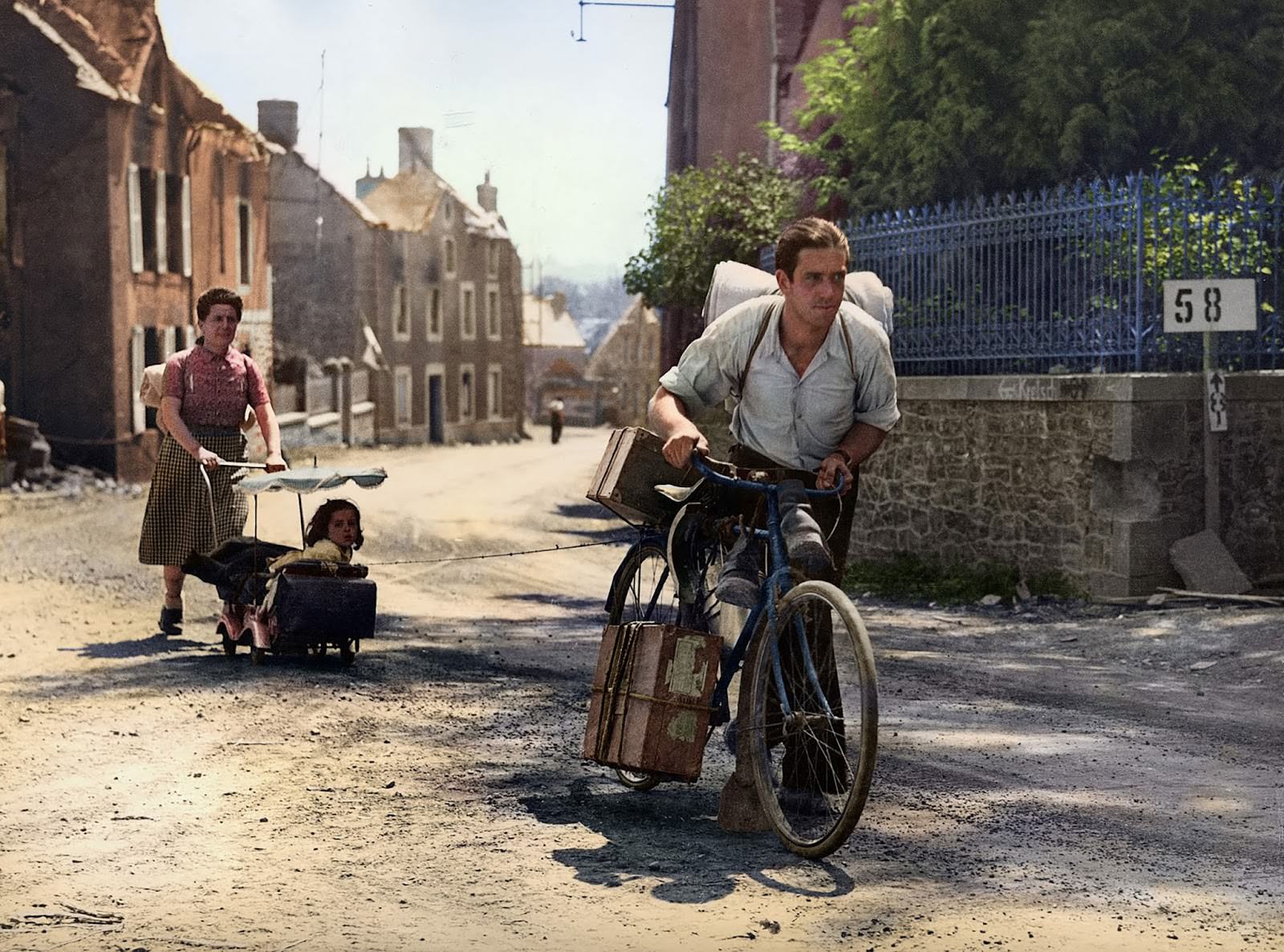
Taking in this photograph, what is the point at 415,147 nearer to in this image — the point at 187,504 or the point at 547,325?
the point at 547,325

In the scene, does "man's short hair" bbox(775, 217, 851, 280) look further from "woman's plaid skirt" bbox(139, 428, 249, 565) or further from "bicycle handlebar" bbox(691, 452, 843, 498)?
"woman's plaid skirt" bbox(139, 428, 249, 565)

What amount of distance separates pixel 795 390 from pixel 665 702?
110 cm

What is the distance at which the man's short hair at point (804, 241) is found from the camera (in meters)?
5.53

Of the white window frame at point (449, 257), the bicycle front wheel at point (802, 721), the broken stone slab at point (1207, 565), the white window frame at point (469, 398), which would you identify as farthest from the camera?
the white window frame at point (469, 398)

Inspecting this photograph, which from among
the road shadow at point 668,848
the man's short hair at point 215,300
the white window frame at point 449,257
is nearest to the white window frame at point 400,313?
the white window frame at point 449,257

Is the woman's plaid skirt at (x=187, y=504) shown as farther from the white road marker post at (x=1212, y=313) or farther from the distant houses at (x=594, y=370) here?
the distant houses at (x=594, y=370)

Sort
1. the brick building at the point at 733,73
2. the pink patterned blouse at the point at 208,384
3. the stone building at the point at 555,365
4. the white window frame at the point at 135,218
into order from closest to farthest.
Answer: the pink patterned blouse at the point at 208,384 < the brick building at the point at 733,73 < the white window frame at the point at 135,218 < the stone building at the point at 555,365

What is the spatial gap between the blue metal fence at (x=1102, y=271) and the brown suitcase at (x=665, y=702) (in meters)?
8.19

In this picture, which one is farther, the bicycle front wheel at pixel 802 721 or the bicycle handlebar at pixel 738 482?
the bicycle handlebar at pixel 738 482

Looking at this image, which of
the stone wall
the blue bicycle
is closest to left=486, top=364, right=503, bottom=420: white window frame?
the stone wall

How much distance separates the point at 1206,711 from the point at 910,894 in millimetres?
4166

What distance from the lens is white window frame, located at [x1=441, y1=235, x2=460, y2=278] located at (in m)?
60.1

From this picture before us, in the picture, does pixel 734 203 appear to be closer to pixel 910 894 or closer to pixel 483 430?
pixel 910 894

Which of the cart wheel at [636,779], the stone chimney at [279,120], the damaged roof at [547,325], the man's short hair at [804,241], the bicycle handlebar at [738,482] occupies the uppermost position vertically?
the stone chimney at [279,120]
